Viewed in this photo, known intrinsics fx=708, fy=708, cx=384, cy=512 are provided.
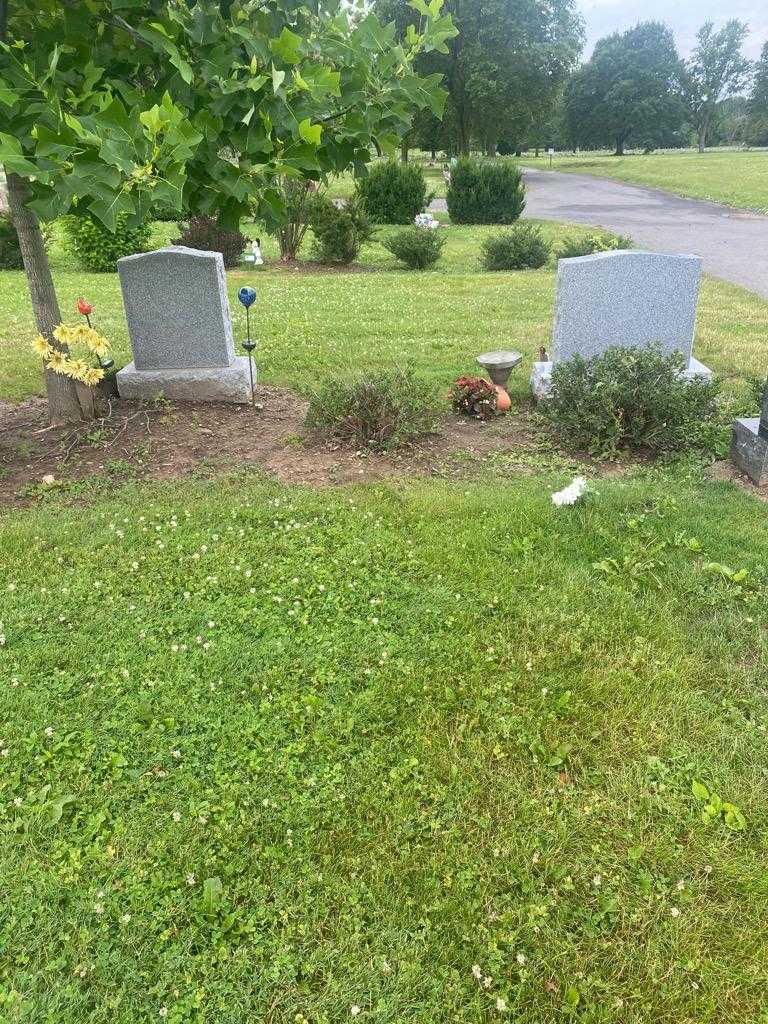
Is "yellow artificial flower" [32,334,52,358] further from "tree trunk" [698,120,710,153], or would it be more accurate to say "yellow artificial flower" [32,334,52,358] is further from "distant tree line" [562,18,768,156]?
"tree trunk" [698,120,710,153]

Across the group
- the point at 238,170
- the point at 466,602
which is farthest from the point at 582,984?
the point at 238,170

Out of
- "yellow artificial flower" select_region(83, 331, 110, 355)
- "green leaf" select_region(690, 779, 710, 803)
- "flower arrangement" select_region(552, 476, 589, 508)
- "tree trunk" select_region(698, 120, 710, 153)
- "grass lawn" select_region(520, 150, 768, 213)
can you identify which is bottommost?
"green leaf" select_region(690, 779, 710, 803)

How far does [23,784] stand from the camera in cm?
269

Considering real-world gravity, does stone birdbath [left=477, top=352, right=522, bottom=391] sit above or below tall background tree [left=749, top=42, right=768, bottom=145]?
below

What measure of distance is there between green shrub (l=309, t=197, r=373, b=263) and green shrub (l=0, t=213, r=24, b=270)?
642 centimetres

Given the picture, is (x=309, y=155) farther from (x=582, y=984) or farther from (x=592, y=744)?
(x=582, y=984)

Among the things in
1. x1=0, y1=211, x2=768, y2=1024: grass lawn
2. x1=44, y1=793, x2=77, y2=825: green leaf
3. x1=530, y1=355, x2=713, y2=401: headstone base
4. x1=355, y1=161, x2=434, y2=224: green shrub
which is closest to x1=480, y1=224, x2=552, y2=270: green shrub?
x1=355, y1=161, x2=434, y2=224: green shrub

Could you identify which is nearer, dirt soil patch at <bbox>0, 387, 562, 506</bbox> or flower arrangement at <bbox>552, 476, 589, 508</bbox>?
flower arrangement at <bbox>552, 476, 589, 508</bbox>

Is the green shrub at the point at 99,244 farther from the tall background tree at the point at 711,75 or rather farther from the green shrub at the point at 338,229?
the tall background tree at the point at 711,75

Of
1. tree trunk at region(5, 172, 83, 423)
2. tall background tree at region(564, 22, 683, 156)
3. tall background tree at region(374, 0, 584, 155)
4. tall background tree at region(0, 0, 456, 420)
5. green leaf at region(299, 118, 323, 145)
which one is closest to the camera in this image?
tall background tree at region(0, 0, 456, 420)

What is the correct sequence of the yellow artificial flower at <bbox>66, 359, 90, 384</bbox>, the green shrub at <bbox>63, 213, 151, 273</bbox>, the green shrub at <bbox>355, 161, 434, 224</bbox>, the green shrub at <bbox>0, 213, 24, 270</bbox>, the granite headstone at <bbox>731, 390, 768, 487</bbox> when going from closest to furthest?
the granite headstone at <bbox>731, 390, 768, 487</bbox>, the yellow artificial flower at <bbox>66, 359, 90, 384</bbox>, the green shrub at <bbox>63, 213, 151, 273</bbox>, the green shrub at <bbox>0, 213, 24, 270</bbox>, the green shrub at <bbox>355, 161, 434, 224</bbox>

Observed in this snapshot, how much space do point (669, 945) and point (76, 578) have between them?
3210mm

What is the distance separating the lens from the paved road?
588 inches

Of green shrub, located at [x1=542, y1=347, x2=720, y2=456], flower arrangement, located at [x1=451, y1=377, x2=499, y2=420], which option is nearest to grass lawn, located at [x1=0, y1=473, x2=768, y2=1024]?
green shrub, located at [x1=542, y1=347, x2=720, y2=456]
